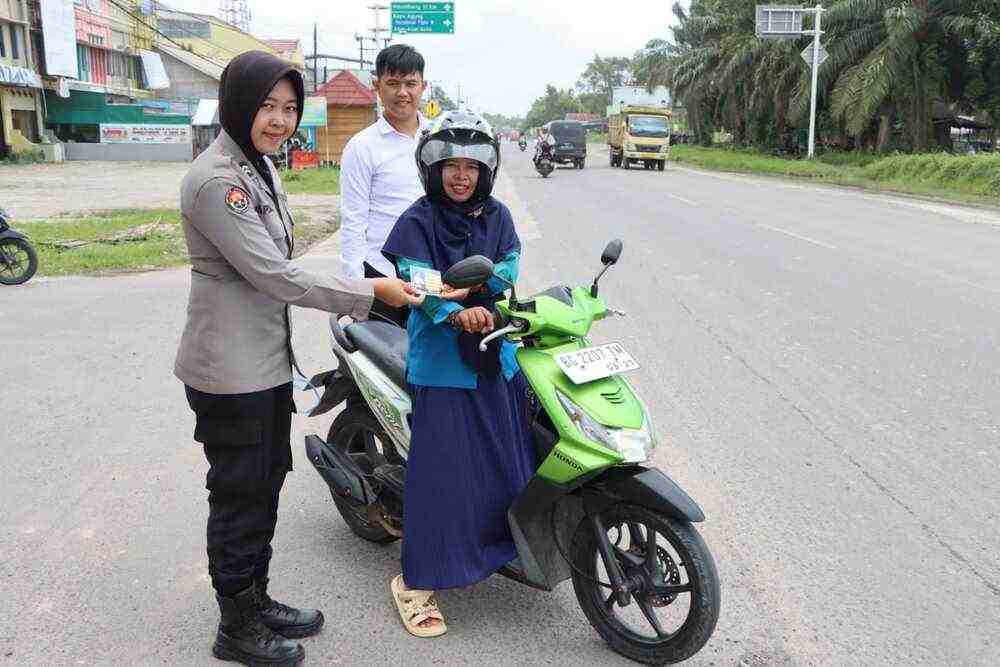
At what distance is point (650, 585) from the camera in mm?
2756

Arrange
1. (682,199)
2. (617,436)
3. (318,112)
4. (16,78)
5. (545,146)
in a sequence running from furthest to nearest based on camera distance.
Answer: (16,78), (545,146), (318,112), (682,199), (617,436)

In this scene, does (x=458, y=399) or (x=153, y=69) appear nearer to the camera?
(x=458, y=399)

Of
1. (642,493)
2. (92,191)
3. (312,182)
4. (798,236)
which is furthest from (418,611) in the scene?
(312,182)

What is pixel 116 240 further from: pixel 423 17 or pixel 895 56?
pixel 895 56

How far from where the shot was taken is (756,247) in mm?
11898

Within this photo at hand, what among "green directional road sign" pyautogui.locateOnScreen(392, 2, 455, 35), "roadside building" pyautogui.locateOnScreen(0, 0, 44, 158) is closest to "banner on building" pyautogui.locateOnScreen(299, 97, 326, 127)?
→ "green directional road sign" pyautogui.locateOnScreen(392, 2, 455, 35)

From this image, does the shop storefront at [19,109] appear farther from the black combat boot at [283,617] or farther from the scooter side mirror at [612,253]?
the scooter side mirror at [612,253]

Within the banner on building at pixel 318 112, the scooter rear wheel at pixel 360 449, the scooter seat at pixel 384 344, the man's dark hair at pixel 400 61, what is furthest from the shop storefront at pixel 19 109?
the scooter seat at pixel 384 344

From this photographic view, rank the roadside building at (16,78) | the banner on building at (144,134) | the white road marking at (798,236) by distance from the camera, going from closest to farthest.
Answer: the white road marking at (798,236) < the roadside building at (16,78) < the banner on building at (144,134)

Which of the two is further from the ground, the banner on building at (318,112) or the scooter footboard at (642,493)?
the banner on building at (318,112)

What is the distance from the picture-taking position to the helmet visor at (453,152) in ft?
9.30

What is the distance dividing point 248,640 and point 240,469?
1.85 feet

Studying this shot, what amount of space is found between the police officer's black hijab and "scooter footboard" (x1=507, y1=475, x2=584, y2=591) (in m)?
1.38

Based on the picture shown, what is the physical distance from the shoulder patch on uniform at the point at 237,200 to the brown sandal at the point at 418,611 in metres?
1.40
